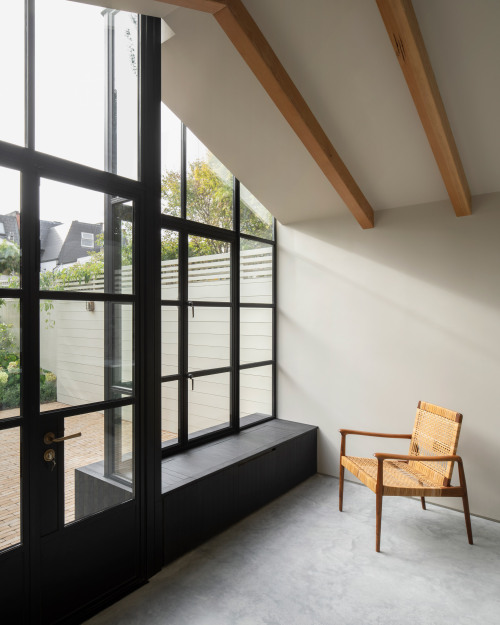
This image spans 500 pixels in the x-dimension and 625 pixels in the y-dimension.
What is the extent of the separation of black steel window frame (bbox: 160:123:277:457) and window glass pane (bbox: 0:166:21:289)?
4.91ft

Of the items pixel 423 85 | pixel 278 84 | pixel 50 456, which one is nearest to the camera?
pixel 50 456

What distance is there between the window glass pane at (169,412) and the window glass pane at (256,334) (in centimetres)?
91

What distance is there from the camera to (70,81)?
2283 mm

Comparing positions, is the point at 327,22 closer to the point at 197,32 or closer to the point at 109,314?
the point at 197,32

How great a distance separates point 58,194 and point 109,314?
71cm

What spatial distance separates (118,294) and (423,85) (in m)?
2.16

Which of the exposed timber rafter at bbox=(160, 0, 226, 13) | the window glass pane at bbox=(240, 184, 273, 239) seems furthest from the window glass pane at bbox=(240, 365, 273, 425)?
the exposed timber rafter at bbox=(160, 0, 226, 13)

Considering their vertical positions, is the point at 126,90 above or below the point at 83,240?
above

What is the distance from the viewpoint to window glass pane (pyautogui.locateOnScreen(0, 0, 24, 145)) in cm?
200

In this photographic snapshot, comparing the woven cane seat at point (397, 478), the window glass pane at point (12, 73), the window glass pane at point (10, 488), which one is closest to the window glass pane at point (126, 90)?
the window glass pane at point (12, 73)

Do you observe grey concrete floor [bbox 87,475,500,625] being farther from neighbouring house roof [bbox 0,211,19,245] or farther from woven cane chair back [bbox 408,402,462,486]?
neighbouring house roof [bbox 0,211,19,245]

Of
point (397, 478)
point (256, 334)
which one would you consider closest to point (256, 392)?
point (256, 334)

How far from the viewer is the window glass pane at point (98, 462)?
223 cm

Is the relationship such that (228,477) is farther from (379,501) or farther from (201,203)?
(201,203)
